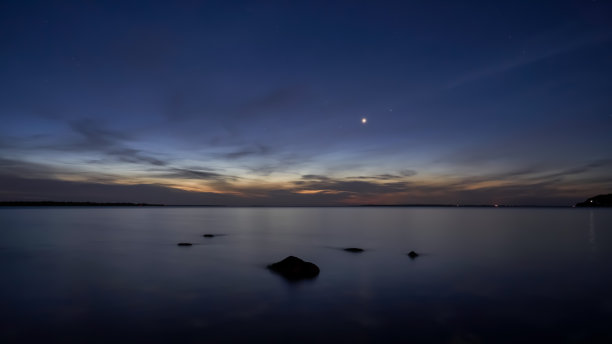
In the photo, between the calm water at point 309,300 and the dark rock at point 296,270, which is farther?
the dark rock at point 296,270

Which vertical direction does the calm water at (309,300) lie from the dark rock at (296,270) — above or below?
below

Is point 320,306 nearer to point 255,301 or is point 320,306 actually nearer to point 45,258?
point 255,301

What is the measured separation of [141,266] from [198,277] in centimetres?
688

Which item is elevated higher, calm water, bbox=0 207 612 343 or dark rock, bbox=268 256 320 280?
dark rock, bbox=268 256 320 280

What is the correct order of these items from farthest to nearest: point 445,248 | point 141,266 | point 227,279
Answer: point 445,248, point 141,266, point 227,279

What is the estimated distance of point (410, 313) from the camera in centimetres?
1362

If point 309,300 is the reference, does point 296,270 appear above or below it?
above

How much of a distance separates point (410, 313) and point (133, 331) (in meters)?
11.3

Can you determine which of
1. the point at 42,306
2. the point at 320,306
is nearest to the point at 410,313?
the point at 320,306

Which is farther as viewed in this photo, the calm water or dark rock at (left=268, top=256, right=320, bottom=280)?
dark rock at (left=268, top=256, right=320, bottom=280)

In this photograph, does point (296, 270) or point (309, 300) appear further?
point (296, 270)

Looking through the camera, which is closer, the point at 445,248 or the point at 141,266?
the point at 141,266

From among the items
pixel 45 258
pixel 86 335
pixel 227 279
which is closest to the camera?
pixel 86 335

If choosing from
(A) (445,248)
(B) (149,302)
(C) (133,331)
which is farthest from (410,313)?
(A) (445,248)
